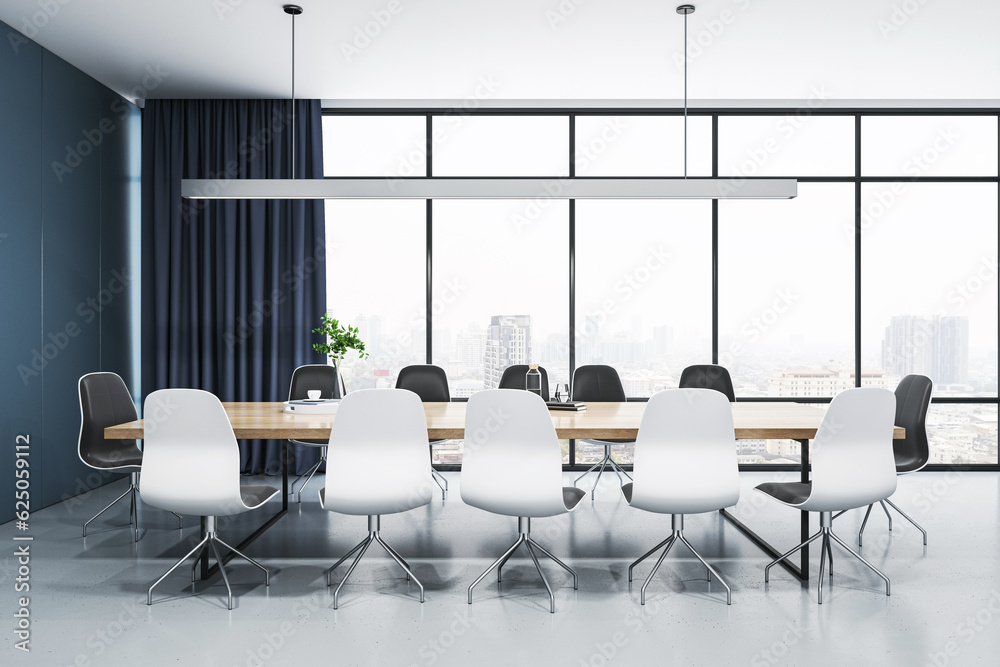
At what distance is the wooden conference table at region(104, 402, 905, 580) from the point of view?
3.05 meters

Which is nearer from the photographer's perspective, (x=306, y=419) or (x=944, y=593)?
(x=944, y=593)

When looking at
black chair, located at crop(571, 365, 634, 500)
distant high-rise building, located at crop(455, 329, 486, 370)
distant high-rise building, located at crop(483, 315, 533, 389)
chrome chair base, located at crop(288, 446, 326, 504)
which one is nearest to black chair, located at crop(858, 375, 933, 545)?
black chair, located at crop(571, 365, 634, 500)

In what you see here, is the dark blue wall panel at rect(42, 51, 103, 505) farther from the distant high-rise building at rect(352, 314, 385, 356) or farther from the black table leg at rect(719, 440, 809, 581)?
the black table leg at rect(719, 440, 809, 581)

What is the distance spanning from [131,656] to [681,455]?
2.19 m

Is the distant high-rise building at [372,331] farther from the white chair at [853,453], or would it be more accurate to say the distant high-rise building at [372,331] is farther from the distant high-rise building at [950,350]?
the distant high-rise building at [950,350]

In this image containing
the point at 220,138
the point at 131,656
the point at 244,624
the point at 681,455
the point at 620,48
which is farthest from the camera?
the point at 220,138

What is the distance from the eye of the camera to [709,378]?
463 cm

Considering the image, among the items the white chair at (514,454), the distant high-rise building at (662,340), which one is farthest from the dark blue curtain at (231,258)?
the white chair at (514,454)

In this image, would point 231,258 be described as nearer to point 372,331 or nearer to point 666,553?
point 372,331

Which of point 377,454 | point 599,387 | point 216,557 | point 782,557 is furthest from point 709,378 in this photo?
point 216,557

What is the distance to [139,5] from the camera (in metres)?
3.89

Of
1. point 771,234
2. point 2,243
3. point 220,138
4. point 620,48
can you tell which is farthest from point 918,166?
Result: point 2,243

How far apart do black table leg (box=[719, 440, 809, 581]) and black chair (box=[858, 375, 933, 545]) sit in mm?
532

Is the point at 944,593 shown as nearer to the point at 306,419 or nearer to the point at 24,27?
the point at 306,419
